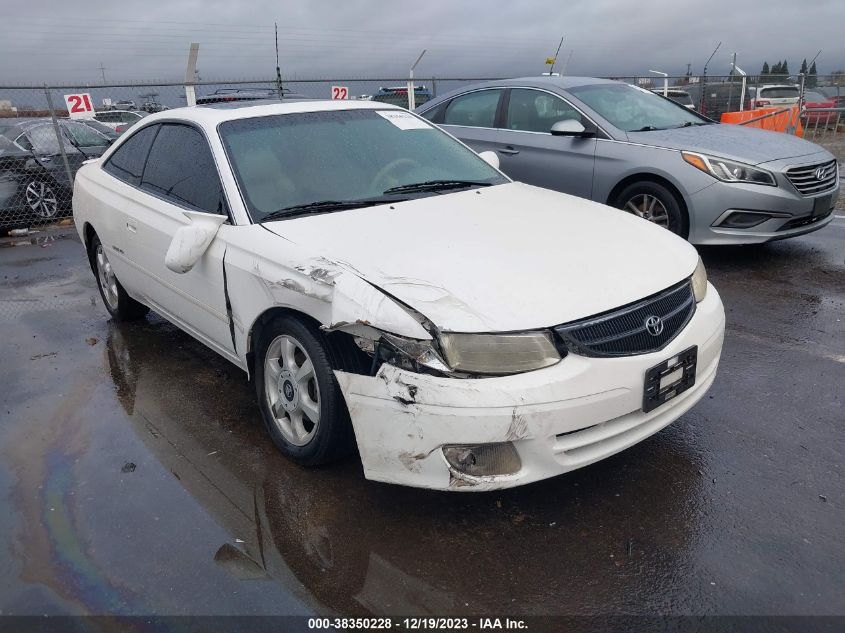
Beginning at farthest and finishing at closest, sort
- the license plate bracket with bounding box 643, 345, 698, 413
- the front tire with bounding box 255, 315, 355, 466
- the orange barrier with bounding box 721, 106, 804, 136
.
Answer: the orange barrier with bounding box 721, 106, 804, 136 → the front tire with bounding box 255, 315, 355, 466 → the license plate bracket with bounding box 643, 345, 698, 413

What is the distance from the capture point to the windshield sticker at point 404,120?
4.37 m

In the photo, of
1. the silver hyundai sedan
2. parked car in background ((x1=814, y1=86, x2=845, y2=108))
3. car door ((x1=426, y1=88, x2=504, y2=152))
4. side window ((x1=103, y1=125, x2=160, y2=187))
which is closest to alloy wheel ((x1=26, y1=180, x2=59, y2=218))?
side window ((x1=103, y1=125, x2=160, y2=187))

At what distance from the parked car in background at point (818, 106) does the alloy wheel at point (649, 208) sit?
1109cm

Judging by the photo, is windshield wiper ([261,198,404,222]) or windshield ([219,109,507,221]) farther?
windshield ([219,109,507,221])

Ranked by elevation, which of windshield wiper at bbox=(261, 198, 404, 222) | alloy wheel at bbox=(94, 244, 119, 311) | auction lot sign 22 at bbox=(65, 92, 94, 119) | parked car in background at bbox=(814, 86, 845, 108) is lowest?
parked car in background at bbox=(814, 86, 845, 108)

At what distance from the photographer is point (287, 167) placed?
369cm

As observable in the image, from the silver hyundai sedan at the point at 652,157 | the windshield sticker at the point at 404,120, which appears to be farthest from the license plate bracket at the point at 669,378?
the silver hyundai sedan at the point at 652,157

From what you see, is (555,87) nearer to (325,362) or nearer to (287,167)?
(287,167)

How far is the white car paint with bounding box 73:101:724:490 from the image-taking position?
2551 millimetres

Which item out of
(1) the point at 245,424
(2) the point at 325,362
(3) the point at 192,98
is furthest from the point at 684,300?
(3) the point at 192,98

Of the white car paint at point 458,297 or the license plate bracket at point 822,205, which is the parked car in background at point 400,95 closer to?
the license plate bracket at point 822,205

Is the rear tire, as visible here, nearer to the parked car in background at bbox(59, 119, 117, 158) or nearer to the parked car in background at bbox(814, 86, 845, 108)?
the parked car in background at bbox(59, 119, 117, 158)

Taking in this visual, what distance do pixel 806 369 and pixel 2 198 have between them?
9.44 meters

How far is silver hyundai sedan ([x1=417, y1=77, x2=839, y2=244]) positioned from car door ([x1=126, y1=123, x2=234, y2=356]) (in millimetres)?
3646
